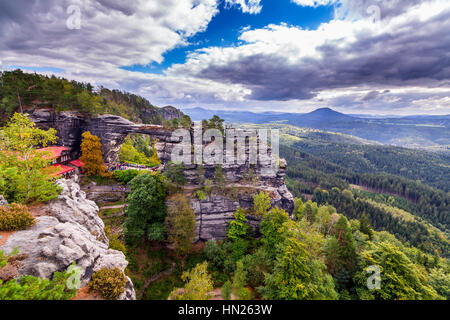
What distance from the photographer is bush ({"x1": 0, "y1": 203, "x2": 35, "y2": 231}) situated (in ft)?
45.6

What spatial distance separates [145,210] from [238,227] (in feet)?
65.5

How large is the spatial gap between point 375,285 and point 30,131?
4377cm

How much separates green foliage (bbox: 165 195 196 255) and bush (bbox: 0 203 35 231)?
2129 cm

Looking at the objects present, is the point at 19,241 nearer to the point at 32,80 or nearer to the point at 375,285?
the point at 375,285

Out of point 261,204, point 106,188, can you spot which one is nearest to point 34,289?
point 261,204


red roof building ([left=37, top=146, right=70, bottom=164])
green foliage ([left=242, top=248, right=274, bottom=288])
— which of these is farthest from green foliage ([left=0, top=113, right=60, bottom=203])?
red roof building ([left=37, top=146, right=70, bottom=164])

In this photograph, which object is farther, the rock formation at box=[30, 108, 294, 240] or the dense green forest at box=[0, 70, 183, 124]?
the dense green forest at box=[0, 70, 183, 124]

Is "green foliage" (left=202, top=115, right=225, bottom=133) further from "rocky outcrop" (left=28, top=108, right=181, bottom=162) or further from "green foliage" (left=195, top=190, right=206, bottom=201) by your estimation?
"green foliage" (left=195, top=190, right=206, bottom=201)

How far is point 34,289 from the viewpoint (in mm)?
9133

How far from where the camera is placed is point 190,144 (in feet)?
155

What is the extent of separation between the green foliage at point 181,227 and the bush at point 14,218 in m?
21.3
